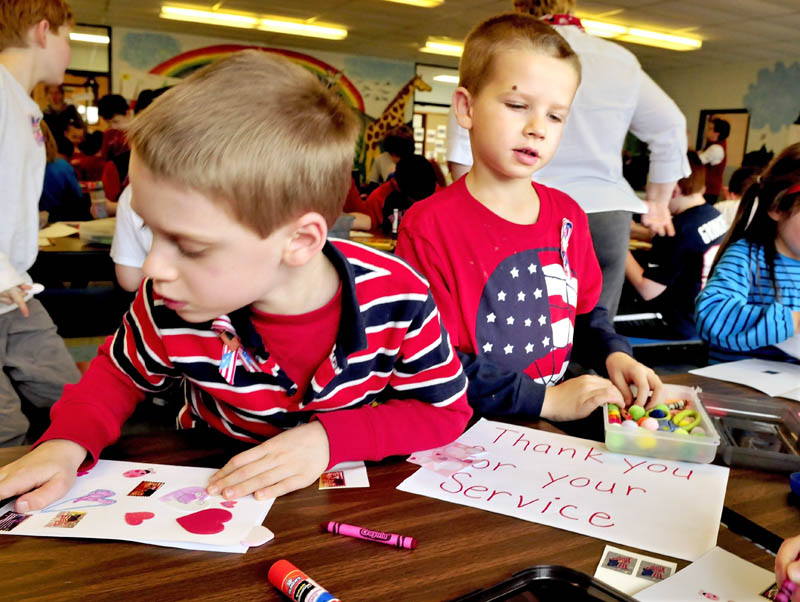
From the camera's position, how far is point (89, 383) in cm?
82

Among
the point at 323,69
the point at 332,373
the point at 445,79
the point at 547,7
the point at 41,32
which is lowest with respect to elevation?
the point at 332,373

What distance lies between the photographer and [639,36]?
7.68 m

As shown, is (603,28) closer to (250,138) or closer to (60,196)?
(60,196)

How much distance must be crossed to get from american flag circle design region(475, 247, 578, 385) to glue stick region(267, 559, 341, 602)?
2.02 feet

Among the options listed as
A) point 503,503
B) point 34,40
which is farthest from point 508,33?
point 34,40

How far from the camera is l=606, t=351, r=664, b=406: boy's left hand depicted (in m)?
0.98

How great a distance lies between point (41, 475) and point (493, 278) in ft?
2.29

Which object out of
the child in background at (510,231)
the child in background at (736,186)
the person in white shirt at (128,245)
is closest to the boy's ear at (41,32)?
the person in white shirt at (128,245)

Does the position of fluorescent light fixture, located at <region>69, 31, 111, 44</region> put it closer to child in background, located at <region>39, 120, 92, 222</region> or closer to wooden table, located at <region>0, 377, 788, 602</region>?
child in background, located at <region>39, 120, 92, 222</region>

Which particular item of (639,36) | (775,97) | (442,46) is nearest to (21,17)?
(639,36)

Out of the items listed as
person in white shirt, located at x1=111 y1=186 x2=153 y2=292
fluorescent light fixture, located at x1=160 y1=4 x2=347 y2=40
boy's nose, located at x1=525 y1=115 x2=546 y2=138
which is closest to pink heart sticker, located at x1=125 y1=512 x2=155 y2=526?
boy's nose, located at x1=525 y1=115 x2=546 y2=138

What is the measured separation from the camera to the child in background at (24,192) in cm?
167

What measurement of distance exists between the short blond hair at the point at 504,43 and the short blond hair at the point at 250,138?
18.7 inches

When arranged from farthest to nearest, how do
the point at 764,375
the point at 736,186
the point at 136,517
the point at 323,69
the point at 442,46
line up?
1. the point at 323,69
2. the point at 442,46
3. the point at 736,186
4. the point at 764,375
5. the point at 136,517
